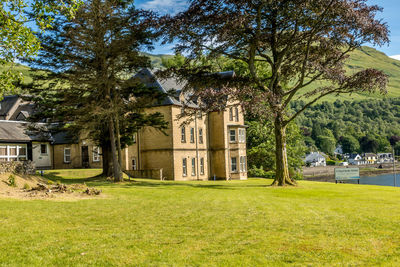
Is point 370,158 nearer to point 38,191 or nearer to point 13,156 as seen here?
point 13,156

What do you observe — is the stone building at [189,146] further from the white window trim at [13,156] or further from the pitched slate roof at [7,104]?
the pitched slate roof at [7,104]

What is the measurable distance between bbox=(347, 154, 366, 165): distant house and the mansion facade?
147 metres

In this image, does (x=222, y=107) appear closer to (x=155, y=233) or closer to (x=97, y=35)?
(x=97, y=35)

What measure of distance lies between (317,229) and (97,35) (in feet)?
69.2

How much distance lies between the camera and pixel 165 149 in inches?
1606

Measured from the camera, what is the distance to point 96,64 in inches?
1075

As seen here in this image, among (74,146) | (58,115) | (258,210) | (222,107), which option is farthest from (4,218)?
(74,146)

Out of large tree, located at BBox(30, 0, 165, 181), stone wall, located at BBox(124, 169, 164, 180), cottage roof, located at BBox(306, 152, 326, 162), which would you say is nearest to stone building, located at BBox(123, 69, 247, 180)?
stone wall, located at BBox(124, 169, 164, 180)

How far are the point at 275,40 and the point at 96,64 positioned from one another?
1253 centimetres

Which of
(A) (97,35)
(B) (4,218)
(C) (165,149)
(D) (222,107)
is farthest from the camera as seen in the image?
(C) (165,149)

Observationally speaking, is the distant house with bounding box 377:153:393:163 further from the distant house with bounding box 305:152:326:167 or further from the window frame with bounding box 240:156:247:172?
the window frame with bounding box 240:156:247:172

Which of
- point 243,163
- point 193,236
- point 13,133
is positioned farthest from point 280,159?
point 13,133

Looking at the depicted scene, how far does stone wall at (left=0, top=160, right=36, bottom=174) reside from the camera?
20.7 m

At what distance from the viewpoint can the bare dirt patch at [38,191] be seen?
655 inches
